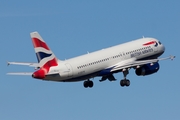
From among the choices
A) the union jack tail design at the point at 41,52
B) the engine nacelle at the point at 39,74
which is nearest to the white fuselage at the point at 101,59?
the engine nacelle at the point at 39,74

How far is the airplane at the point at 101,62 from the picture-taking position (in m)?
135

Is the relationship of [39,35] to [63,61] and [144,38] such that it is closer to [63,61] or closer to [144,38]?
[63,61]

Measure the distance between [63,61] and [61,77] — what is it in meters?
2.85

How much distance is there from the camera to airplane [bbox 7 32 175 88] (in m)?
135

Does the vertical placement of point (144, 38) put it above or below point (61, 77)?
above

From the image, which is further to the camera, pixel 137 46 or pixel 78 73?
pixel 137 46

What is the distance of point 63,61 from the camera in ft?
449

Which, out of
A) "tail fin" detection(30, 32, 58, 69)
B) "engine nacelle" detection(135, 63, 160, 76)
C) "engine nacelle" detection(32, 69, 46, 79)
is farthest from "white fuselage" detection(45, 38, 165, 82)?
"engine nacelle" detection(135, 63, 160, 76)

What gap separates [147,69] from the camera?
145625mm

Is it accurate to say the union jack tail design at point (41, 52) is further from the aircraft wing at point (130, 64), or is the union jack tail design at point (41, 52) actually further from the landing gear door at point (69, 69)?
the aircraft wing at point (130, 64)

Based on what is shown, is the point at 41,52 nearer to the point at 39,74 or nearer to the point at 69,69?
the point at 39,74

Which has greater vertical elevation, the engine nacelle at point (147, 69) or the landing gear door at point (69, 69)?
the engine nacelle at point (147, 69)

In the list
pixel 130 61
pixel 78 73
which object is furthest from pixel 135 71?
pixel 78 73

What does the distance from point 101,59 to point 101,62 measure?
0.49m
